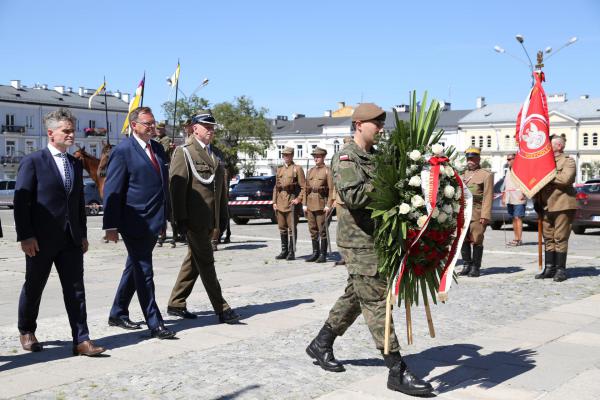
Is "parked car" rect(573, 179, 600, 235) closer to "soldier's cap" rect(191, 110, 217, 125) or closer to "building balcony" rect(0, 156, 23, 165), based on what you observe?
"soldier's cap" rect(191, 110, 217, 125)

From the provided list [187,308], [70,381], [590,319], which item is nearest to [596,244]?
[590,319]

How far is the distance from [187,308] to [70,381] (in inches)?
121

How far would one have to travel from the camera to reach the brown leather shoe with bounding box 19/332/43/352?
248 inches

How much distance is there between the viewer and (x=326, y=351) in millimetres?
5730

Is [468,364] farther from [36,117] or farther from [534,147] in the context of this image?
[36,117]

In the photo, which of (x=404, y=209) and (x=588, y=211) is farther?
(x=588, y=211)

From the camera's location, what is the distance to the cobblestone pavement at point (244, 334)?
5.32 m

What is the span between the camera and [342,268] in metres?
12.1

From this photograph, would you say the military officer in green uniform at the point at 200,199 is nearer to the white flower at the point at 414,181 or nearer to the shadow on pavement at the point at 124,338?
the shadow on pavement at the point at 124,338

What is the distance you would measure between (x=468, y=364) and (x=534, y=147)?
19.1 ft

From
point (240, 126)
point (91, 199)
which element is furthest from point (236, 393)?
point (240, 126)

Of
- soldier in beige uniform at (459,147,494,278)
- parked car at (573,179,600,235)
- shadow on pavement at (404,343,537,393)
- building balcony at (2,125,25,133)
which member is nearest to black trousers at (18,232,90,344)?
shadow on pavement at (404,343,537,393)

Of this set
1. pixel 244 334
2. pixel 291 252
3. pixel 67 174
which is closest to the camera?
pixel 67 174

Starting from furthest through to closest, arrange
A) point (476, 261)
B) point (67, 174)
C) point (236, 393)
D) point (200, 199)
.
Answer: point (476, 261) → point (200, 199) → point (67, 174) → point (236, 393)
